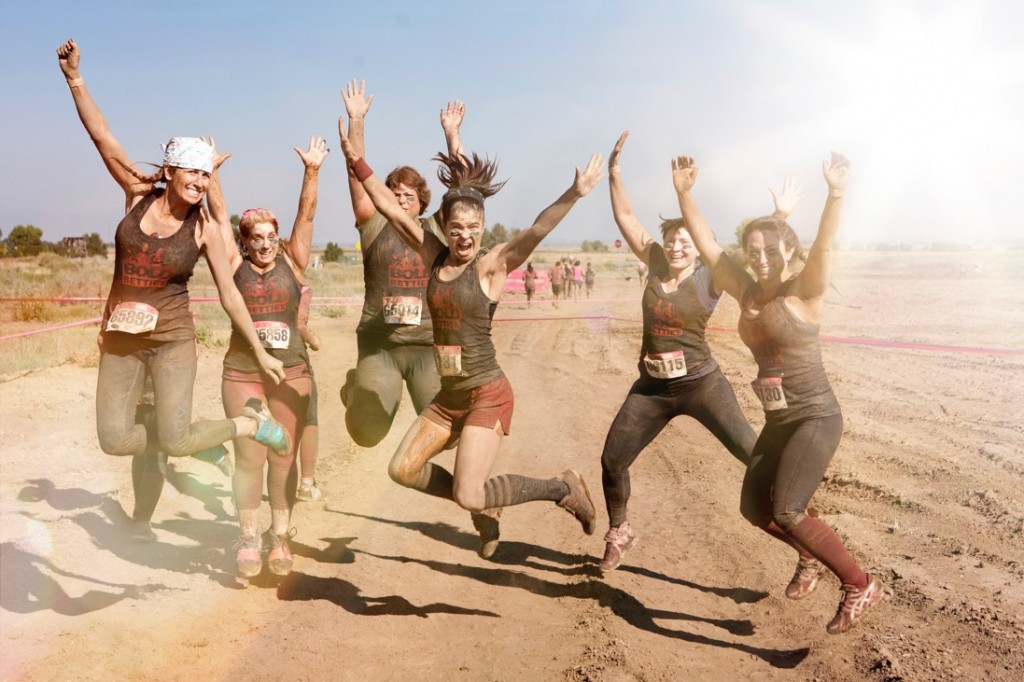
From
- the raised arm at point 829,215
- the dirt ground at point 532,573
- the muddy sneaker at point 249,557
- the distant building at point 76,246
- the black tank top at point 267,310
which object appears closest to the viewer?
the raised arm at point 829,215

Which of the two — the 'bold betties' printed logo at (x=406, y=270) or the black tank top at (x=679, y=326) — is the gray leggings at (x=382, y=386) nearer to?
the 'bold betties' printed logo at (x=406, y=270)

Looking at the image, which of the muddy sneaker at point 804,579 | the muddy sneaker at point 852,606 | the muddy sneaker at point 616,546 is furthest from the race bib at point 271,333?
the muddy sneaker at point 852,606

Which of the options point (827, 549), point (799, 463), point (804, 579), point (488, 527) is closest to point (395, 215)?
point (488, 527)

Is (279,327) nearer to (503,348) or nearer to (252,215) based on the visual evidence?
(252,215)

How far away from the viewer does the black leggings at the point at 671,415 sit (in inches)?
217

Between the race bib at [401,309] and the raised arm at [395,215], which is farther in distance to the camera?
the race bib at [401,309]

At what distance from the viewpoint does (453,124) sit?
22.1 feet

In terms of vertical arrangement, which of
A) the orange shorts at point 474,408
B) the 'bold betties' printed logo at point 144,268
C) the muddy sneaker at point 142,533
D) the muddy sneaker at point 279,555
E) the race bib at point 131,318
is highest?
the 'bold betties' printed logo at point 144,268

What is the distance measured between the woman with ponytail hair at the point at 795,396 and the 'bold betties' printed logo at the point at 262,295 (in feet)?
10.1

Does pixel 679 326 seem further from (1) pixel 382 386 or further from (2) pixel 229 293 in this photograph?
(2) pixel 229 293

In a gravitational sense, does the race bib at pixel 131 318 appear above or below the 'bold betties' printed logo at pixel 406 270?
below

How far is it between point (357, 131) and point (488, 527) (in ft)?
9.33

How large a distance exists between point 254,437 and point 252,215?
4.94 ft

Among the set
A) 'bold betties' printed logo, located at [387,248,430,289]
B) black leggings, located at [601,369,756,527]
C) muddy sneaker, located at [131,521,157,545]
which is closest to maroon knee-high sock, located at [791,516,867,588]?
black leggings, located at [601,369,756,527]
